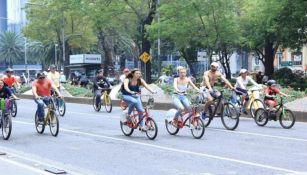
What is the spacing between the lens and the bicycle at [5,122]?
46.9ft

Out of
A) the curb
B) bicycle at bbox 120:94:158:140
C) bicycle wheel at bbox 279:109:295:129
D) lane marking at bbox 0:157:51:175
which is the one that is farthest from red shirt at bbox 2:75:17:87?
lane marking at bbox 0:157:51:175

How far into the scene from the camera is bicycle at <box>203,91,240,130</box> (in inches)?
621

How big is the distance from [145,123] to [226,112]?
2.77 metres

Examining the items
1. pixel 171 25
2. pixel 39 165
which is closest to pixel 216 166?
pixel 39 165

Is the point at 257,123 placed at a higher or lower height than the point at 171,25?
lower

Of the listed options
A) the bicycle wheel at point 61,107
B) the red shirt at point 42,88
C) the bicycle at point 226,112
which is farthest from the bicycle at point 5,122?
the bicycle wheel at point 61,107

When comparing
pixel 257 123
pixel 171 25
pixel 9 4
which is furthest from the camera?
pixel 9 4

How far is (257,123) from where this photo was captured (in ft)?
56.5

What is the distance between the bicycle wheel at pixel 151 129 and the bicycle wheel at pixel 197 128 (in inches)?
34.5

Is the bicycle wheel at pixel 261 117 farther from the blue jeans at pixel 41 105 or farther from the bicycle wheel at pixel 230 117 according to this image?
the blue jeans at pixel 41 105

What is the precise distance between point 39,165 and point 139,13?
30.8 meters

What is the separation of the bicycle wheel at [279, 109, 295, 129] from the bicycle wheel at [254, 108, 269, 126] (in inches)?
18.8

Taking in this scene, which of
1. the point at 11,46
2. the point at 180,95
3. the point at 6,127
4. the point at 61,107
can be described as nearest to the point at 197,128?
the point at 180,95

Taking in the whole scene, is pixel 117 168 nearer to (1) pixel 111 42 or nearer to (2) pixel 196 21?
(2) pixel 196 21
